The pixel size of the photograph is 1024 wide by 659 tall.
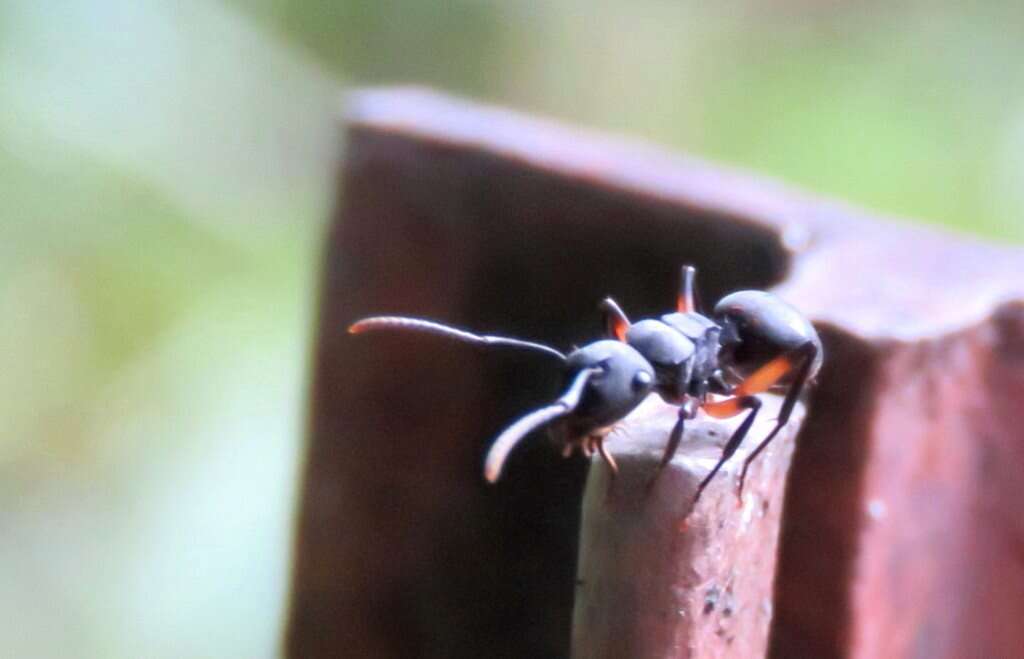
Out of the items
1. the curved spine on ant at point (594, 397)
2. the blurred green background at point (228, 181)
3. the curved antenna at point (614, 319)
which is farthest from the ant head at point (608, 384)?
the blurred green background at point (228, 181)

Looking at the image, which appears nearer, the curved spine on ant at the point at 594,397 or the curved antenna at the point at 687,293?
the curved spine on ant at the point at 594,397

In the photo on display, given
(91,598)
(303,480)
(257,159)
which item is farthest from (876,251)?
(257,159)

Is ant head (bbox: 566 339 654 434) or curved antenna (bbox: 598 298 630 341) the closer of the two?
ant head (bbox: 566 339 654 434)

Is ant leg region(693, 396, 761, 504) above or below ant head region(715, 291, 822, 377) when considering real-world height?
below

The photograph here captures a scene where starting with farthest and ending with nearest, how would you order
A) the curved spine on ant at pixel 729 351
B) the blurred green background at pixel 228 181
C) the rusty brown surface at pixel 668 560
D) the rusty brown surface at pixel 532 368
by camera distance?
1. the blurred green background at pixel 228 181
2. the rusty brown surface at pixel 532 368
3. the curved spine on ant at pixel 729 351
4. the rusty brown surface at pixel 668 560

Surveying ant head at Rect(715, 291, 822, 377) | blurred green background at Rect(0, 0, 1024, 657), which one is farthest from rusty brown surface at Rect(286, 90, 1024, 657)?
blurred green background at Rect(0, 0, 1024, 657)

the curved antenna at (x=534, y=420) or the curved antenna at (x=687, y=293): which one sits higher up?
the curved antenna at (x=687, y=293)

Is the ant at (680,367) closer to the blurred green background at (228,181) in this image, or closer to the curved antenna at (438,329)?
the curved antenna at (438,329)

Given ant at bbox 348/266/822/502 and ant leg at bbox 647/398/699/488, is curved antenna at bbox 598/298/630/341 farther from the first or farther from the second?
ant leg at bbox 647/398/699/488
